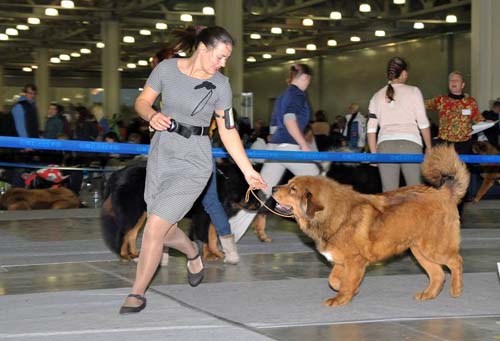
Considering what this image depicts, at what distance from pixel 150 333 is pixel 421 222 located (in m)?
2.05

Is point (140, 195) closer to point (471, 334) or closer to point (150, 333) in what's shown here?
point (150, 333)

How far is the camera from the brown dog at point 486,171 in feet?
47.8

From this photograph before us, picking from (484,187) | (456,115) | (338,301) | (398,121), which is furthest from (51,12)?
(338,301)

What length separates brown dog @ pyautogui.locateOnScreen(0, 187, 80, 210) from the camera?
13.5 metres

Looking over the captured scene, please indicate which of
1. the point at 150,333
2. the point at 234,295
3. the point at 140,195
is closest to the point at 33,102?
the point at 140,195

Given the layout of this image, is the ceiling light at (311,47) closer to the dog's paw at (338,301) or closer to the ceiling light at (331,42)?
the ceiling light at (331,42)

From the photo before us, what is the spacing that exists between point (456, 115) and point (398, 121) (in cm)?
238

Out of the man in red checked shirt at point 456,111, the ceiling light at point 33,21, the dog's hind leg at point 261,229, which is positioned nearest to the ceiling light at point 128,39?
the ceiling light at point 33,21

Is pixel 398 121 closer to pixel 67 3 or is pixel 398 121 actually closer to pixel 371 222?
pixel 371 222

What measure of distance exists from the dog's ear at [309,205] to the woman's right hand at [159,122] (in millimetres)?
1140

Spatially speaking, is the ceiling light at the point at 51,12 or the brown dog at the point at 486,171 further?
the ceiling light at the point at 51,12

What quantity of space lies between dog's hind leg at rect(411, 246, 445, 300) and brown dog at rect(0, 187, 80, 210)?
8.45 meters

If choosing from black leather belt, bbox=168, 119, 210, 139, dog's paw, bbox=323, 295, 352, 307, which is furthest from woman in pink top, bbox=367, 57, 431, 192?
black leather belt, bbox=168, 119, 210, 139

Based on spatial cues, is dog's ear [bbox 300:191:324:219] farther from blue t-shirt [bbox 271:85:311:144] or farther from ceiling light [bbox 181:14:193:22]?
ceiling light [bbox 181:14:193:22]
